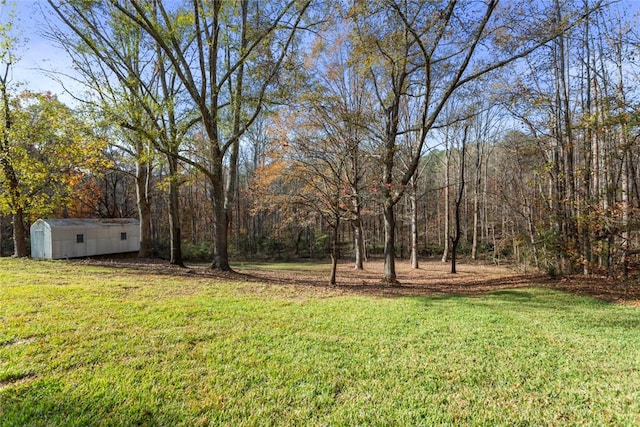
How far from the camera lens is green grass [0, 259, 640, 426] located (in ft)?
7.97

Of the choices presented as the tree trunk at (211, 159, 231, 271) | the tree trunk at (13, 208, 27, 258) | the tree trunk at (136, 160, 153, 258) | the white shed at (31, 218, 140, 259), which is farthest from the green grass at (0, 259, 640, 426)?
the white shed at (31, 218, 140, 259)

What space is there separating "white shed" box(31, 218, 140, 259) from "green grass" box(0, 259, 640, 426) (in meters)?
11.8

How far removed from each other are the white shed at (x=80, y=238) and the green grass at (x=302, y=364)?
1184 centimetres

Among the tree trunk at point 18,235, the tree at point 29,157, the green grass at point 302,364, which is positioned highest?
the tree at point 29,157

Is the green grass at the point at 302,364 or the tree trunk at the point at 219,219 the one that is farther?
the tree trunk at the point at 219,219

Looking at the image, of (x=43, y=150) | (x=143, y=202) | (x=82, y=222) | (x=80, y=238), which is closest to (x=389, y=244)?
(x=143, y=202)

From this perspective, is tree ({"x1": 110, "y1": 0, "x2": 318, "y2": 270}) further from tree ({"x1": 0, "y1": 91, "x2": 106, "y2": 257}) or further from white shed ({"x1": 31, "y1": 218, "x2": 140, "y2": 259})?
white shed ({"x1": 31, "y1": 218, "x2": 140, "y2": 259})

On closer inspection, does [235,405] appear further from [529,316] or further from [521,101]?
[521,101]

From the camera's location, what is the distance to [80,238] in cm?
1673

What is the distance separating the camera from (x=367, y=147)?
40.4ft

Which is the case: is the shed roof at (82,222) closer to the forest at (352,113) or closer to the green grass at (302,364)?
the forest at (352,113)

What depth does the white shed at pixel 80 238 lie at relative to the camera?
50.1 feet

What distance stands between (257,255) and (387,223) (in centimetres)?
1644

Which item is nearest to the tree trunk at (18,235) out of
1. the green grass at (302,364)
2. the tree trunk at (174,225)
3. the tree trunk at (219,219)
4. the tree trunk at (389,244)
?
the tree trunk at (174,225)
